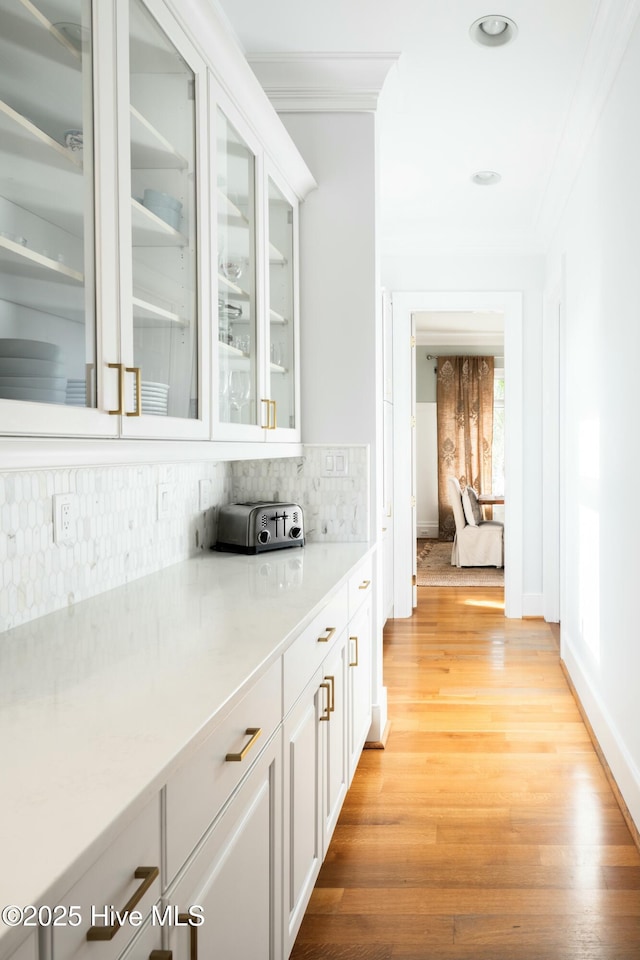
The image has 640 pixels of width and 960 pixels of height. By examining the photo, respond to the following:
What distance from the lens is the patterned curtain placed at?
32.8ft

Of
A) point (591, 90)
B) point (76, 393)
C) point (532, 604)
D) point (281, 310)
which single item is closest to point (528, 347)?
point (532, 604)

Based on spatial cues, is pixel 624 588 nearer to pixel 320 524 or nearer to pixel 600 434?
pixel 600 434

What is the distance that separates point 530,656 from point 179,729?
3846 millimetres

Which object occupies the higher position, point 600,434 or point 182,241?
point 182,241

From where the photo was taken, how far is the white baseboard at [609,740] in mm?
2457

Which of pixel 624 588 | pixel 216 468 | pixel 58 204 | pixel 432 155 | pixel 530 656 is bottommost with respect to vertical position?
pixel 530 656

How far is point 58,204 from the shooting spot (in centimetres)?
124

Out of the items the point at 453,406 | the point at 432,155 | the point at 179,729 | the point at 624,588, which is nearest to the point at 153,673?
the point at 179,729

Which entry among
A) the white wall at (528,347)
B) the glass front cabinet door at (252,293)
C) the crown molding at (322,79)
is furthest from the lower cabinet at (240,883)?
the white wall at (528,347)

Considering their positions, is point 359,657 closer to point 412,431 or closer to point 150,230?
point 150,230

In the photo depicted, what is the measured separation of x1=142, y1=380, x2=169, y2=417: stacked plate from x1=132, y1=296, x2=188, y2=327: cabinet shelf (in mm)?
123

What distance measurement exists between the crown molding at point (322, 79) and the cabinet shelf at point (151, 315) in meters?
1.67

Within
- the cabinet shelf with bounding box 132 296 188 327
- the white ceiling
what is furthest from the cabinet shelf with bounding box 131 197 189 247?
the white ceiling

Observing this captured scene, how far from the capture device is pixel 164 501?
2428 millimetres
